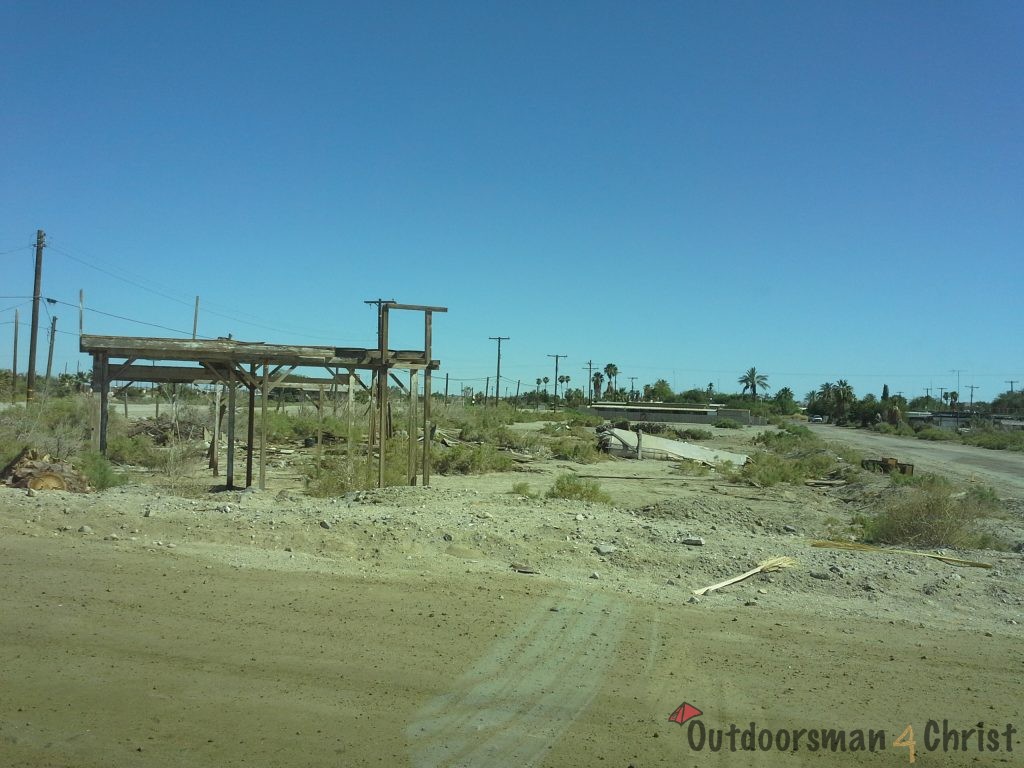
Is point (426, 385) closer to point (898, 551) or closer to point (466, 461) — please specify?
point (466, 461)

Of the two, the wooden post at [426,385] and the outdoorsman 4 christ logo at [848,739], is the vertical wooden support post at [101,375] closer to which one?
the wooden post at [426,385]

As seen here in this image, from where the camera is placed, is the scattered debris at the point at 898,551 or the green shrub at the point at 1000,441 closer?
the scattered debris at the point at 898,551

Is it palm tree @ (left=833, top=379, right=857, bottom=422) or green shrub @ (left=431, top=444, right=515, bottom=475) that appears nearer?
green shrub @ (left=431, top=444, right=515, bottom=475)

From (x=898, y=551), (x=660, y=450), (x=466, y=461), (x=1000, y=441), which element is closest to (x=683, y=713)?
(x=898, y=551)

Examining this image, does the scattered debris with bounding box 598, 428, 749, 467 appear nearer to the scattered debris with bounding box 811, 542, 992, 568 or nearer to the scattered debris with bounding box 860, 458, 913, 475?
the scattered debris with bounding box 860, 458, 913, 475

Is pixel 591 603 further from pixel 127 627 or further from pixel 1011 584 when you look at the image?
pixel 1011 584

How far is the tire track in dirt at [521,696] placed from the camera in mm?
4898

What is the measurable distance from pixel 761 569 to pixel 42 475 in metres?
11.9

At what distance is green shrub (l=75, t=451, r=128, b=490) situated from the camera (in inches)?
626

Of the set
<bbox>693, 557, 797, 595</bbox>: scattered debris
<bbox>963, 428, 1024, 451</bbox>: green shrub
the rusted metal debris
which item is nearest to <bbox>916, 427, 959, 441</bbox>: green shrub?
<bbox>963, 428, 1024, 451</bbox>: green shrub

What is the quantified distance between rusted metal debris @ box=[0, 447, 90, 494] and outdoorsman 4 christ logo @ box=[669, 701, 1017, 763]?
12.7 meters

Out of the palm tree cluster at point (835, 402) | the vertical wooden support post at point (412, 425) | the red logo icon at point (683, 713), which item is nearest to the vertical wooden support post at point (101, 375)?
the vertical wooden support post at point (412, 425)

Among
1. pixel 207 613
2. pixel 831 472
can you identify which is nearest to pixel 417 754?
pixel 207 613

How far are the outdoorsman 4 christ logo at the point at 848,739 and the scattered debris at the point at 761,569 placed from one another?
3.75 meters
